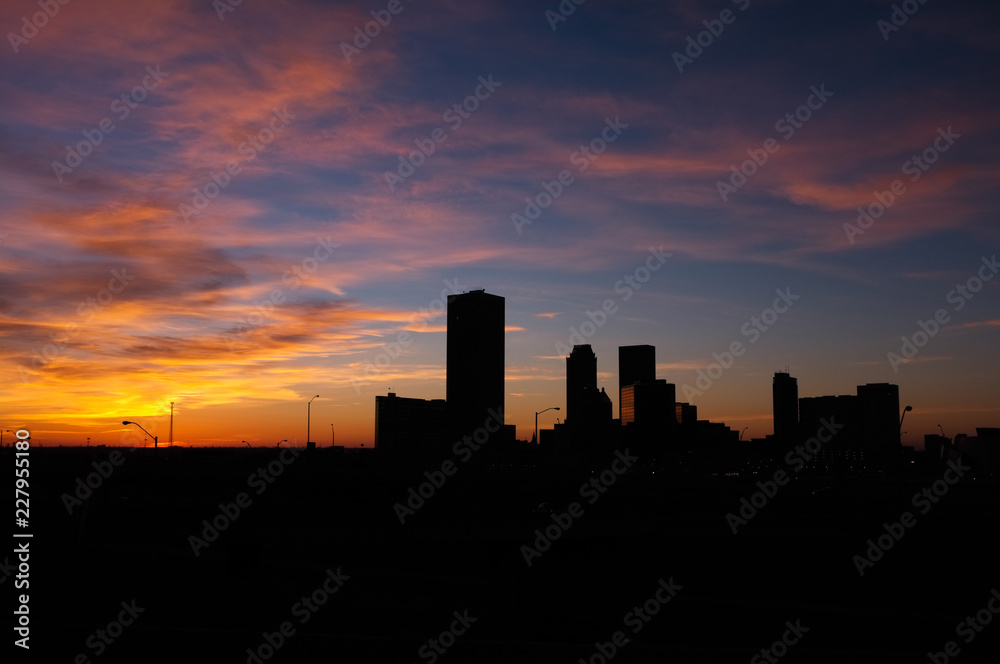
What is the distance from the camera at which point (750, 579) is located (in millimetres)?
33344

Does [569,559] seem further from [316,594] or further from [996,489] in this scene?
[996,489]

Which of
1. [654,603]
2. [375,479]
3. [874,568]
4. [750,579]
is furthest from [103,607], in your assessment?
[375,479]

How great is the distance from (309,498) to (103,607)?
7284 centimetres
